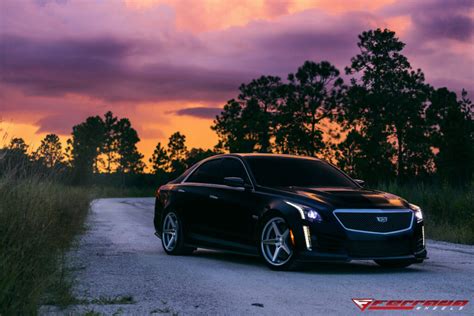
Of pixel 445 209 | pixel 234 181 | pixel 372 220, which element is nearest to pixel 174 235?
pixel 234 181

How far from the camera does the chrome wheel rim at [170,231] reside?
12828mm

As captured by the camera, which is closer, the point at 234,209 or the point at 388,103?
the point at 234,209

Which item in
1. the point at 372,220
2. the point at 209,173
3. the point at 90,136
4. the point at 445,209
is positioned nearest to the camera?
the point at 372,220

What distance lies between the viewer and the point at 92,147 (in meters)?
126

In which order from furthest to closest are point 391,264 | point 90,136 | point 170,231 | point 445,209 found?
point 90,136 → point 445,209 → point 170,231 → point 391,264

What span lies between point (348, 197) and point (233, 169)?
2.32 meters

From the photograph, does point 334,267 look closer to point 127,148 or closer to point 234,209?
point 234,209

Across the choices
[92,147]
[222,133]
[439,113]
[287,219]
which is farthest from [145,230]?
[92,147]

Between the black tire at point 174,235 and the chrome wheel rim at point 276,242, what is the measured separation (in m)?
2.35

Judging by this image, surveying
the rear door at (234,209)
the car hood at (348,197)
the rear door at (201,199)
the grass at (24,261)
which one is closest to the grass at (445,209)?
the car hood at (348,197)

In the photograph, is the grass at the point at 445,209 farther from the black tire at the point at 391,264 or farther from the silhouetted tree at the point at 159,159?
the silhouetted tree at the point at 159,159

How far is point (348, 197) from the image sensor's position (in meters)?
10.4

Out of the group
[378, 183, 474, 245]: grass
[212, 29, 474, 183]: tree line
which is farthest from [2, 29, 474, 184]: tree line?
[378, 183, 474, 245]: grass

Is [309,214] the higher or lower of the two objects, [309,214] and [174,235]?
the higher
